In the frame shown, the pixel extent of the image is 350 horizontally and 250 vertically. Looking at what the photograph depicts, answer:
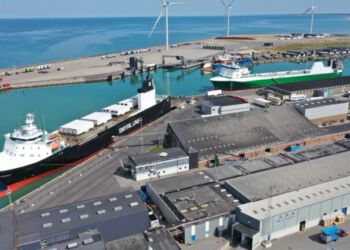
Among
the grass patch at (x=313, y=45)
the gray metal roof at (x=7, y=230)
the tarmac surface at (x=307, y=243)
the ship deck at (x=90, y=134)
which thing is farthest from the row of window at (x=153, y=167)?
the grass patch at (x=313, y=45)

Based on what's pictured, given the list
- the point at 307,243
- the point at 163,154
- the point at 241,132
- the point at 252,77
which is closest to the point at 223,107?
the point at 241,132

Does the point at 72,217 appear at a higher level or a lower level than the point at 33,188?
higher

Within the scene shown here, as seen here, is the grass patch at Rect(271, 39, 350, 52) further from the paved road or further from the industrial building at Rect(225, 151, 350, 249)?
the industrial building at Rect(225, 151, 350, 249)

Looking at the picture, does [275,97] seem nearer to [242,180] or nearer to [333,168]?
[333,168]

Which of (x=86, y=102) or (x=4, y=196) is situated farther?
(x=86, y=102)

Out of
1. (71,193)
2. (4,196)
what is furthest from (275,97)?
(4,196)

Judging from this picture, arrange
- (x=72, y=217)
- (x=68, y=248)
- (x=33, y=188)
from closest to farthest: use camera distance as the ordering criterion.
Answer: (x=68, y=248) < (x=72, y=217) < (x=33, y=188)

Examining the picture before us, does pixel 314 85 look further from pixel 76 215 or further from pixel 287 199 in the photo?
pixel 76 215

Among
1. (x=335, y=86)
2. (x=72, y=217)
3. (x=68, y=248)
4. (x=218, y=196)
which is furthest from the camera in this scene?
(x=335, y=86)
